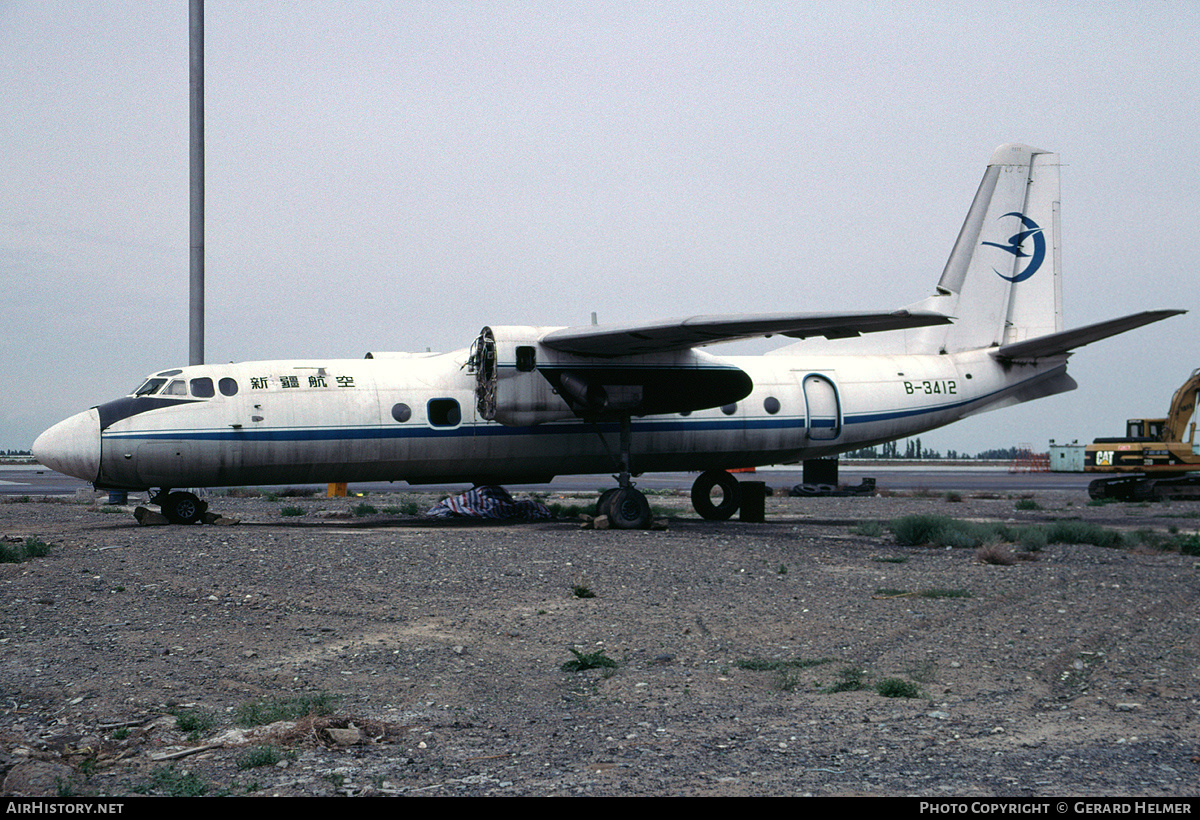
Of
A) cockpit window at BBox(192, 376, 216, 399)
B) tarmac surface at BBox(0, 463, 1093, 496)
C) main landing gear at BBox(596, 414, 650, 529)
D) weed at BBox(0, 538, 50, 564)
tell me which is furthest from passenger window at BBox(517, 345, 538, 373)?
tarmac surface at BBox(0, 463, 1093, 496)

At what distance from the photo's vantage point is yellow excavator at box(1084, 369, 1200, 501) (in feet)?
102

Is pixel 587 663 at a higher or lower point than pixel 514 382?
lower

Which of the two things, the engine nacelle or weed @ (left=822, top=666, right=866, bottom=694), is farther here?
the engine nacelle

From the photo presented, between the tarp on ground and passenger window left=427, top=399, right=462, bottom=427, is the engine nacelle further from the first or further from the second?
the tarp on ground

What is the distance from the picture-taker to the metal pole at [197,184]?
23312 millimetres

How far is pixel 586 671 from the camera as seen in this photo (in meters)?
7.60

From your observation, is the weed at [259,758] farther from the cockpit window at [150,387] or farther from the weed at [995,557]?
the cockpit window at [150,387]

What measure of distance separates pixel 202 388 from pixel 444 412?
429 cm

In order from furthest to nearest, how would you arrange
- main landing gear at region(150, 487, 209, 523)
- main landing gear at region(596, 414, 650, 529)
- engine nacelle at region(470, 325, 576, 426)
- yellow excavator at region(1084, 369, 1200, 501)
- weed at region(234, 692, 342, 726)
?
yellow excavator at region(1084, 369, 1200, 501) → main landing gear at region(596, 414, 650, 529) → engine nacelle at region(470, 325, 576, 426) → main landing gear at region(150, 487, 209, 523) → weed at region(234, 692, 342, 726)

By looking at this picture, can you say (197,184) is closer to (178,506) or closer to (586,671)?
(178,506)

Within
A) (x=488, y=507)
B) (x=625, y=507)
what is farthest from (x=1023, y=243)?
(x=488, y=507)

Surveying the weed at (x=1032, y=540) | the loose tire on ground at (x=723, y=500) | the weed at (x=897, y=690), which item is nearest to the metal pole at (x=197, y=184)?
the loose tire on ground at (x=723, y=500)

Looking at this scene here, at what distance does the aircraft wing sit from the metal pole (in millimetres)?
10901

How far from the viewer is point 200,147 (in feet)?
76.6
